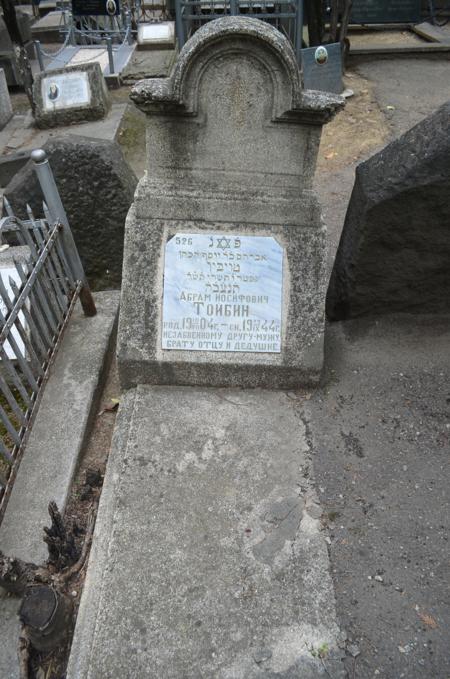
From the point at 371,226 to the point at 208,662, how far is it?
6.97 feet

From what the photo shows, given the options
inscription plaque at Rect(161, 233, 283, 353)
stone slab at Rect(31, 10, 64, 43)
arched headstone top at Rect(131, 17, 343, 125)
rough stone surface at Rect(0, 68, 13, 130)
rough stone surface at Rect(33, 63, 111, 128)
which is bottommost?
stone slab at Rect(31, 10, 64, 43)

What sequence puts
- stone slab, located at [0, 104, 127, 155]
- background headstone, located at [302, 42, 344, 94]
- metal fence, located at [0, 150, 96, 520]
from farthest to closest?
background headstone, located at [302, 42, 344, 94]
stone slab, located at [0, 104, 127, 155]
metal fence, located at [0, 150, 96, 520]

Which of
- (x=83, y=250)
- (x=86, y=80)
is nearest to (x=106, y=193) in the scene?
(x=83, y=250)

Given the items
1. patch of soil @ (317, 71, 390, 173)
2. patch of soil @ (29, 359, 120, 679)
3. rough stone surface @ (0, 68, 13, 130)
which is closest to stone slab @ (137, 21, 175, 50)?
rough stone surface @ (0, 68, 13, 130)

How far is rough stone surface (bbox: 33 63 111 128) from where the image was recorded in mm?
6922

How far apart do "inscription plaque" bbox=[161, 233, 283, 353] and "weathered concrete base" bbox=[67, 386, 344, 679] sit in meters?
0.32

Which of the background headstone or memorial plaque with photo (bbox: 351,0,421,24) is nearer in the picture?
the background headstone

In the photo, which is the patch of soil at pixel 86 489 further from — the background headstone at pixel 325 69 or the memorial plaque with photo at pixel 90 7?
the memorial plaque with photo at pixel 90 7

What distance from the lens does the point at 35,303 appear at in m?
2.79

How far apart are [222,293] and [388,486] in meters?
1.24

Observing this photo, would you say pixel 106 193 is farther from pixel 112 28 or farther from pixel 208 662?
pixel 112 28

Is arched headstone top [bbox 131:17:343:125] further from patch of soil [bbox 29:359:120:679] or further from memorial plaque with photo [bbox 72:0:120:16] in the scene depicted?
memorial plaque with photo [bbox 72:0:120:16]

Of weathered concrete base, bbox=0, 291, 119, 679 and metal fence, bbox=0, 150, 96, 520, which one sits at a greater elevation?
metal fence, bbox=0, 150, 96, 520

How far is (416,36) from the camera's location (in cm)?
1052
